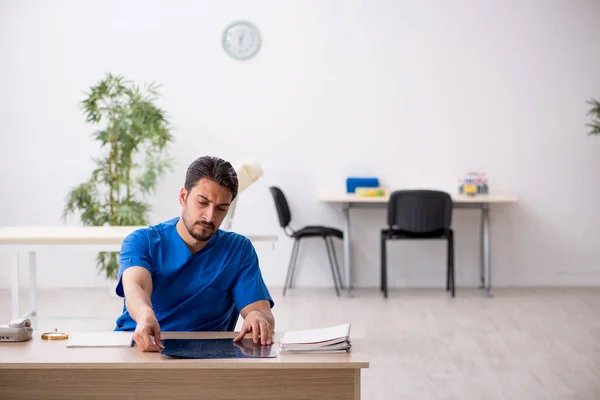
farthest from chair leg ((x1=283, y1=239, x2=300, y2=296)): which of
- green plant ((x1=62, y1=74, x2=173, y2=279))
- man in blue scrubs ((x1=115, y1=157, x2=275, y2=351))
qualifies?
man in blue scrubs ((x1=115, y1=157, x2=275, y2=351))

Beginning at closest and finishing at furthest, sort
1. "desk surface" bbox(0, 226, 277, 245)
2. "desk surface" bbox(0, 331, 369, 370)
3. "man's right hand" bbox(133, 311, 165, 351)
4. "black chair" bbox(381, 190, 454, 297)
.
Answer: "desk surface" bbox(0, 331, 369, 370) < "man's right hand" bbox(133, 311, 165, 351) < "desk surface" bbox(0, 226, 277, 245) < "black chair" bbox(381, 190, 454, 297)

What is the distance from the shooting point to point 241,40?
7.07m

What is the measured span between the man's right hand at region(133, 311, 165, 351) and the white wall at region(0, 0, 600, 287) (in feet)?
15.8

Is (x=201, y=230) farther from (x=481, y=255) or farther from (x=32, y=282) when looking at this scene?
(x=481, y=255)

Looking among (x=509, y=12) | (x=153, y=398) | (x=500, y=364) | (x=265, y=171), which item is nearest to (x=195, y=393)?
(x=153, y=398)

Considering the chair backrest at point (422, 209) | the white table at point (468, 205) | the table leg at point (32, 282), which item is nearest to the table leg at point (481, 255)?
the white table at point (468, 205)

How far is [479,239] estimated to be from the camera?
23.7 ft

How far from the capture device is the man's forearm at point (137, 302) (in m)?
2.42

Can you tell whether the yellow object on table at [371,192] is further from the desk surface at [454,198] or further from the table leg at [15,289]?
the table leg at [15,289]

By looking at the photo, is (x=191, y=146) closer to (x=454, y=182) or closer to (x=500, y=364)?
(x=454, y=182)

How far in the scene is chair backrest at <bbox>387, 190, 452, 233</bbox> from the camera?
6.46 m

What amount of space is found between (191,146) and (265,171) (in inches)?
23.8

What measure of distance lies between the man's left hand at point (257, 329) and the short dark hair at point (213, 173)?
372 mm

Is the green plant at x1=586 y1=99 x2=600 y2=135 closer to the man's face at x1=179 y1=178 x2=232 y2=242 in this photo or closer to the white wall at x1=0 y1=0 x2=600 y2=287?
the white wall at x1=0 y1=0 x2=600 y2=287
